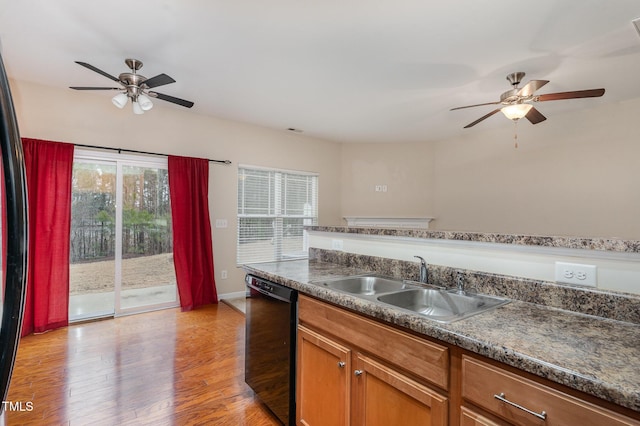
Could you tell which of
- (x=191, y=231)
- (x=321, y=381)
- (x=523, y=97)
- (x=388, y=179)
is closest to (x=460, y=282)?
(x=321, y=381)

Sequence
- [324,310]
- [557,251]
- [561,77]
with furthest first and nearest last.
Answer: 1. [561,77]
2. [324,310]
3. [557,251]

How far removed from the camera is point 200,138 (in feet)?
14.4

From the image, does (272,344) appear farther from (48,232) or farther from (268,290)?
(48,232)

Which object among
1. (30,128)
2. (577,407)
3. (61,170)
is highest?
(30,128)

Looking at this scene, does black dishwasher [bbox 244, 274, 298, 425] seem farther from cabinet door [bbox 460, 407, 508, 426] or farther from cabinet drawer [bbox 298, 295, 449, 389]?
cabinet door [bbox 460, 407, 508, 426]

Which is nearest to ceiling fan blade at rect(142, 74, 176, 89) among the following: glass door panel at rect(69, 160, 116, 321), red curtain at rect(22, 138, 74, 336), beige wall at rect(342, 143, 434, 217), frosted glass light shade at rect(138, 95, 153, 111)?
frosted glass light shade at rect(138, 95, 153, 111)

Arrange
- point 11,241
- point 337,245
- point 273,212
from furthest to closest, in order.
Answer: point 273,212 → point 337,245 → point 11,241

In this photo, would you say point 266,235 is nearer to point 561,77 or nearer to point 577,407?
point 561,77

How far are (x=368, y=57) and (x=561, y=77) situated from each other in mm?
2066

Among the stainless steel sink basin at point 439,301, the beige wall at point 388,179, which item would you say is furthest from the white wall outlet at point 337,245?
the beige wall at point 388,179

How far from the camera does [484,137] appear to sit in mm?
5164

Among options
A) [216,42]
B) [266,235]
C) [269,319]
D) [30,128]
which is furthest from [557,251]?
[30,128]

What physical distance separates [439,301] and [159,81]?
2.70 m

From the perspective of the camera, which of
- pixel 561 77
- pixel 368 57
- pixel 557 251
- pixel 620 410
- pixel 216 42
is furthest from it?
pixel 561 77
